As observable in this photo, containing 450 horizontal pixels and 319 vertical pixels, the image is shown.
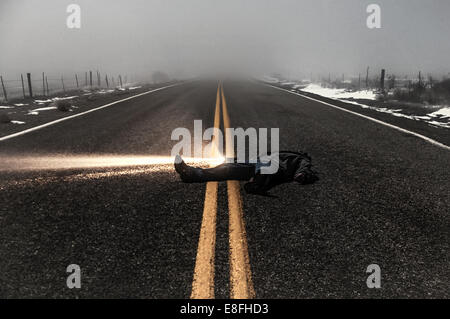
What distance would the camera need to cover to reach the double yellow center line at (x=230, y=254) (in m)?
2.19

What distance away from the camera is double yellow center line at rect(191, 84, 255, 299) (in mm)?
2193

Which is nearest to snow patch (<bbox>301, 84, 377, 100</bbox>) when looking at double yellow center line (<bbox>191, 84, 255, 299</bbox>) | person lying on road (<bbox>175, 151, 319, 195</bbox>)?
person lying on road (<bbox>175, 151, 319, 195</bbox>)

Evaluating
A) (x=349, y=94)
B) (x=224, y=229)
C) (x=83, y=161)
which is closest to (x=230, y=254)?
(x=224, y=229)

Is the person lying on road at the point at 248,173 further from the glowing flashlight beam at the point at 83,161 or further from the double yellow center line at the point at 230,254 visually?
the glowing flashlight beam at the point at 83,161

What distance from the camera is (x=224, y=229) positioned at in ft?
9.82

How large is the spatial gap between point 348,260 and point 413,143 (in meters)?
4.89

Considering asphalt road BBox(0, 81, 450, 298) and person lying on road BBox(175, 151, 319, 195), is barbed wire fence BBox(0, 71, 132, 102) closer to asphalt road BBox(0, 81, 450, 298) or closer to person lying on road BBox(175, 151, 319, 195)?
asphalt road BBox(0, 81, 450, 298)

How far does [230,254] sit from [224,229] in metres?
0.42

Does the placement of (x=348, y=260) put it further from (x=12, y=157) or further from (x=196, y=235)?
(x=12, y=157)

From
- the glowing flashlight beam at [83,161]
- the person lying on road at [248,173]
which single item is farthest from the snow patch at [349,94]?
the glowing flashlight beam at [83,161]

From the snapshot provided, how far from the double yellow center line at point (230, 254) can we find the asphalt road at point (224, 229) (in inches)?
1.8

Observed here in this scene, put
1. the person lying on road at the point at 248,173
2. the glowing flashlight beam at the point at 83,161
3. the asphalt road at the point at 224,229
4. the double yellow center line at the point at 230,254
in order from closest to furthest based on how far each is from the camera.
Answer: the double yellow center line at the point at 230,254, the asphalt road at the point at 224,229, the person lying on road at the point at 248,173, the glowing flashlight beam at the point at 83,161

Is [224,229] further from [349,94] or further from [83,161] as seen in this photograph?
[349,94]

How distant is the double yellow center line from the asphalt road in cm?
5
